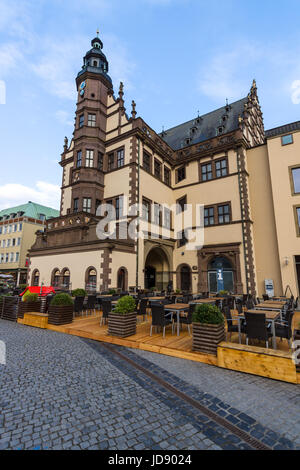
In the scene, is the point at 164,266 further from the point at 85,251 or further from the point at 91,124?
the point at 91,124

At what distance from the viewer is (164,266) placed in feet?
71.4

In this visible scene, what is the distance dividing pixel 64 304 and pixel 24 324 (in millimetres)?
2258

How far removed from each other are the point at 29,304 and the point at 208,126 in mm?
24102

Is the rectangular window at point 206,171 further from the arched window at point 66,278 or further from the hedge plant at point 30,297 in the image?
the hedge plant at point 30,297

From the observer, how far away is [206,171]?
21.8 metres

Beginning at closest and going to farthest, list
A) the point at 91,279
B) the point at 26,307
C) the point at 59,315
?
the point at 59,315 < the point at 26,307 < the point at 91,279

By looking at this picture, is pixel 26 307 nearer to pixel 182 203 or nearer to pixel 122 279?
pixel 122 279

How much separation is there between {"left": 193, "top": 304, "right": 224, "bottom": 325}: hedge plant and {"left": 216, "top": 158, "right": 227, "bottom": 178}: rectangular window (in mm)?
17166

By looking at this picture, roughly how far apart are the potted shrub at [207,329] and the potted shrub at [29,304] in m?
7.81

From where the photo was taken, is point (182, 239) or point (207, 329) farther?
point (182, 239)

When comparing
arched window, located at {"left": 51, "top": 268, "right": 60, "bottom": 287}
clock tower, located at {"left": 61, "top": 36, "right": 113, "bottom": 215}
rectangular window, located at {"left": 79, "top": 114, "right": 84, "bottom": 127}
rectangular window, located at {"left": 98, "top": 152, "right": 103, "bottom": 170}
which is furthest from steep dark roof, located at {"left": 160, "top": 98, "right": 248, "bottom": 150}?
arched window, located at {"left": 51, "top": 268, "right": 60, "bottom": 287}

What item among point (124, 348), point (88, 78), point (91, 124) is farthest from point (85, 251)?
Answer: point (88, 78)

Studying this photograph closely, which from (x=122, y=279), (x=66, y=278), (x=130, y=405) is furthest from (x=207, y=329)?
(x=66, y=278)

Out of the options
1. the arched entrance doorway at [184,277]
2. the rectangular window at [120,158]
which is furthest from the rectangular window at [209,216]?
the rectangular window at [120,158]
